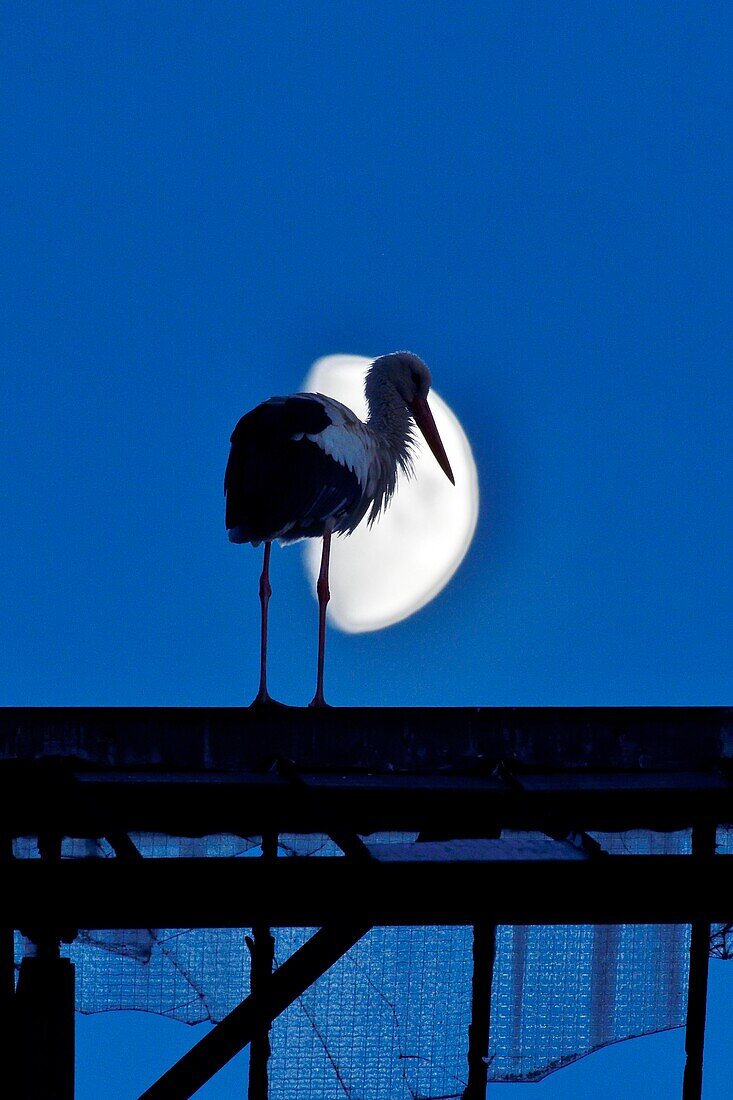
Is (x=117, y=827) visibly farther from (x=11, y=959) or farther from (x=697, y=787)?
(x=697, y=787)

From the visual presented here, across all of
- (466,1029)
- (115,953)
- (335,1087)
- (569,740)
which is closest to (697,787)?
(569,740)

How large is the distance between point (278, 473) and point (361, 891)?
5.43m

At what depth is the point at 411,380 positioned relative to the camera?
11062 mm

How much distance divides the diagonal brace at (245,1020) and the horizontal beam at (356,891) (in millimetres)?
286

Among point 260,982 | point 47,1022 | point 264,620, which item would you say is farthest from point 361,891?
point 264,620

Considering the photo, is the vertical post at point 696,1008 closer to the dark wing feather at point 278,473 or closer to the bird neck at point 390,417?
the dark wing feather at point 278,473

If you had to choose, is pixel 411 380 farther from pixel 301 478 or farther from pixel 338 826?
pixel 338 826

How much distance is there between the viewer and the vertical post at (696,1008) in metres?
4.88

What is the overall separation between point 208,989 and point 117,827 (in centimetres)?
114

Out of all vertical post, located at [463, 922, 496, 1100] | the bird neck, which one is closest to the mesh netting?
vertical post, located at [463, 922, 496, 1100]

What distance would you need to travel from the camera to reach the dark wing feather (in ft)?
29.8

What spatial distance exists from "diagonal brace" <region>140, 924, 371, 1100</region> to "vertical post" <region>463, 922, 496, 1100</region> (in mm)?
849

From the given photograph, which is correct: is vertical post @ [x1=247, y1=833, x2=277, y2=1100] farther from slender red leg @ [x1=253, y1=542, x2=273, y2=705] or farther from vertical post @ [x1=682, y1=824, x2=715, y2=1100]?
slender red leg @ [x1=253, y1=542, x2=273, y2=705]

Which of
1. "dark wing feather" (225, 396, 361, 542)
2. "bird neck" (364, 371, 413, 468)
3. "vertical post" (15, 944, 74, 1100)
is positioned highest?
"bird neck" (364, 371, 413, 468)
